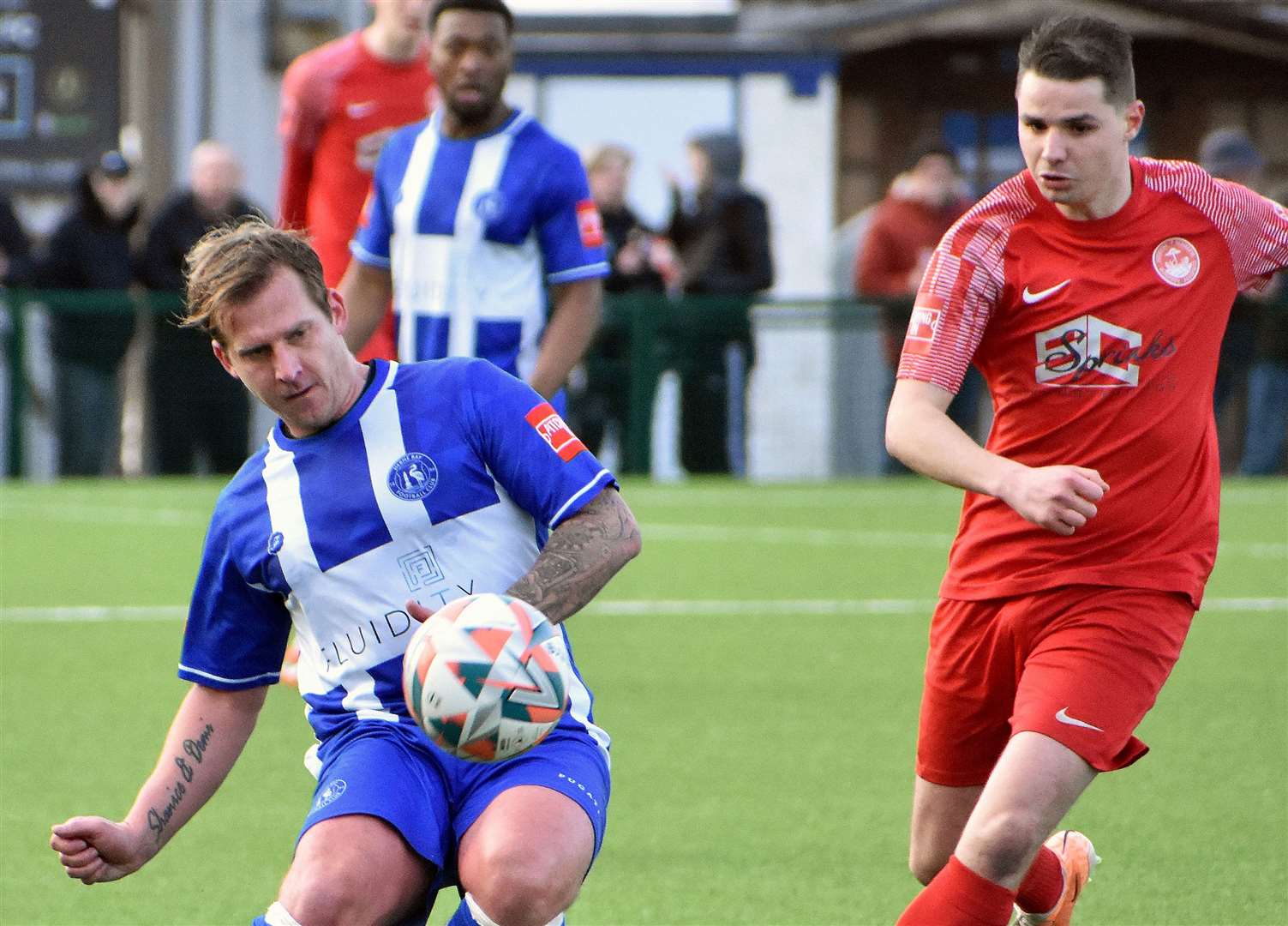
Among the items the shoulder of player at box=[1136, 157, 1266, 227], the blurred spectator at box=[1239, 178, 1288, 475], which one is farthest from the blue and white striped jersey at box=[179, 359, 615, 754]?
the blurred spectator at box=[1239, 178, 1288, 475]

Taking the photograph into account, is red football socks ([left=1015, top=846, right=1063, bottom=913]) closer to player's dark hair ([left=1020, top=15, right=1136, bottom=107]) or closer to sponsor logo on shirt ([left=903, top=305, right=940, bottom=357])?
sponsor logo on shirt ([left=903, top=305, right=940, bottom=357])

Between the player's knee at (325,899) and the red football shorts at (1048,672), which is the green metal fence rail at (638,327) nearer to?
the red football shorts at (1048,672)

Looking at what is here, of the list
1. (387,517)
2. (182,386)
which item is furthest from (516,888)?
(182,386)

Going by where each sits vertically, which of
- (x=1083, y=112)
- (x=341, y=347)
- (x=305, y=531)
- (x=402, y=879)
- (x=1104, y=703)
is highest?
(x=1083, y=112)

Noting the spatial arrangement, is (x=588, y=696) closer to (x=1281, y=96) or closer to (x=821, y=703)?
(x=821, y=703)

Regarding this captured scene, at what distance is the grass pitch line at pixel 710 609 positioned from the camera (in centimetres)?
1038

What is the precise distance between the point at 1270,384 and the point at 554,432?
12801mm

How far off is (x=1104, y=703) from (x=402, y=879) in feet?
4.51

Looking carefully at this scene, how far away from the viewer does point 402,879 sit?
161 inches

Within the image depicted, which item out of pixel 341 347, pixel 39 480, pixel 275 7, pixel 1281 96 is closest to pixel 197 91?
pixel 275 7

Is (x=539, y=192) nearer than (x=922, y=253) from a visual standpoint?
Yes

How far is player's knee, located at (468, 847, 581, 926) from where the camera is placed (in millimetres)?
3971

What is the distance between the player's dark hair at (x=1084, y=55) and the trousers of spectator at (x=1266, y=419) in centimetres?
1215

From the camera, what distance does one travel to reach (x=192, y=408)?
16250mm
